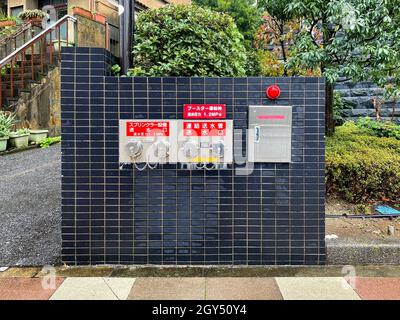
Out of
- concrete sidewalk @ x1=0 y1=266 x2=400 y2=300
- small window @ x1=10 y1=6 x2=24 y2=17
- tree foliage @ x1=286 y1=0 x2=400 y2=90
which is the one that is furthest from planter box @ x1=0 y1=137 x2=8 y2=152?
small window @ x1=10 y1=6 x2=24 y2=17

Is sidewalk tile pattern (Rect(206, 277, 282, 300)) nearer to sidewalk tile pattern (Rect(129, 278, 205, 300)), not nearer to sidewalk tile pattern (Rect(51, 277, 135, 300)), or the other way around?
sidewalk tile pattern (Rect(129, 278, 205, 300))

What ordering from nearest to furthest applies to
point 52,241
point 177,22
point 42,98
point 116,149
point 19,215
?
point 116,149 < point 52,241 < point 177,22 < point 19,215 < point 42,98

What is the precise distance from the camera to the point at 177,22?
16.6 ft

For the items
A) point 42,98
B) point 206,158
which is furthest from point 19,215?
point 42,98

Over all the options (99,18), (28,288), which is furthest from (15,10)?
(28,288)

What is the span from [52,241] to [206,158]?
234cm

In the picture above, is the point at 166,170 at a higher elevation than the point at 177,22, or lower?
lower

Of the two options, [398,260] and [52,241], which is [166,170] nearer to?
[52,241]

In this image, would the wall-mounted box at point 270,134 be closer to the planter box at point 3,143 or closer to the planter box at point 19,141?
the planter box at point 3,143

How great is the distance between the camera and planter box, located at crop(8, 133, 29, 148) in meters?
9.50

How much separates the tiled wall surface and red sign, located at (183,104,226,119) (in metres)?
0.07

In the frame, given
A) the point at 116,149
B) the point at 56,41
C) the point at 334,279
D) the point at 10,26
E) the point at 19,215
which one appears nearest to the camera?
the point at 334,279

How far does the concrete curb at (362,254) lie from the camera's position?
14.1 ft

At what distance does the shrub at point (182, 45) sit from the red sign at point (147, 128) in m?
0.87
